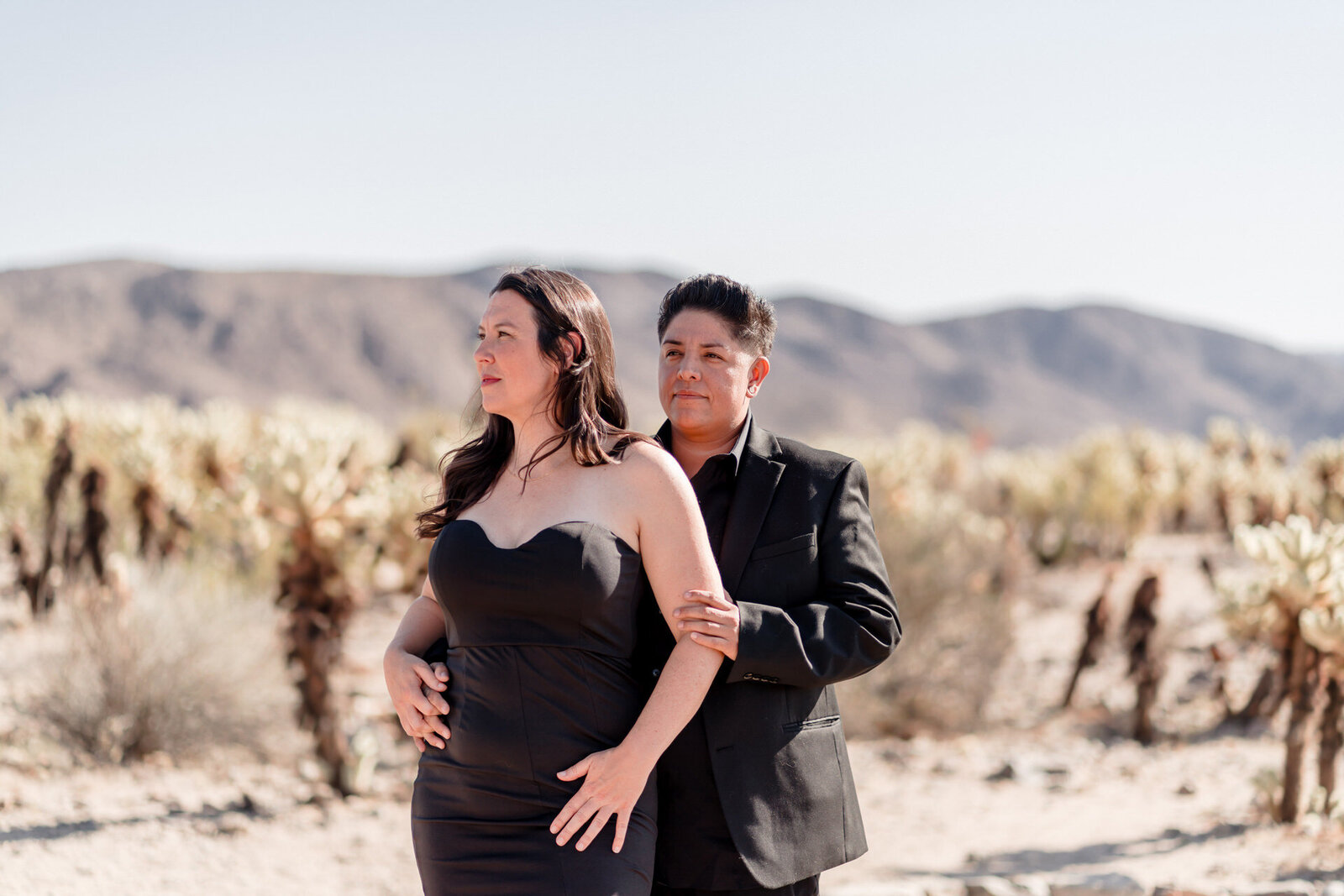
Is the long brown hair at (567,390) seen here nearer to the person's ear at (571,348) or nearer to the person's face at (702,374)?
the person's ear at (571,348)

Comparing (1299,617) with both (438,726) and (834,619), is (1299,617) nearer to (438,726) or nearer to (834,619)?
(834,619)

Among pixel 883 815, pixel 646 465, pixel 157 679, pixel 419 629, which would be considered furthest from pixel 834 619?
pixel 157 679

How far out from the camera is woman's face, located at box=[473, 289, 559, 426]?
2432 mm

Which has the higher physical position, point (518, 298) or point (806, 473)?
point (518, 298)

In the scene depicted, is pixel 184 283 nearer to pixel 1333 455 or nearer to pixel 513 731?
pixel 1333 455

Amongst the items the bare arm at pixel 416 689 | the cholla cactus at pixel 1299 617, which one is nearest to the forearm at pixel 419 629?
the bare arm at pixel 416 689

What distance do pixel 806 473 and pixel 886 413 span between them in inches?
2873

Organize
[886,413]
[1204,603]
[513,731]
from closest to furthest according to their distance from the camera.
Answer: [513,731] < [1204,603] < [886,413]

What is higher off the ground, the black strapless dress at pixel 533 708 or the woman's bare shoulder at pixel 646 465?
Answer: the woman's bare shoulder at pixel 646 465

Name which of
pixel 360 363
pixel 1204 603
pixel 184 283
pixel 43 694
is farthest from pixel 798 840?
pixel 184 283

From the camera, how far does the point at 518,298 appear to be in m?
2.44

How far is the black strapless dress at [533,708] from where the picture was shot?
2.26 m

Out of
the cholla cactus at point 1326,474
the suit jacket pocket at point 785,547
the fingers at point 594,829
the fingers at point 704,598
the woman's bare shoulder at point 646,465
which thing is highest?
the woman's bare shoulder at point 646,465

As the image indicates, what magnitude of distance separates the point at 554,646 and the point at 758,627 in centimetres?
43
